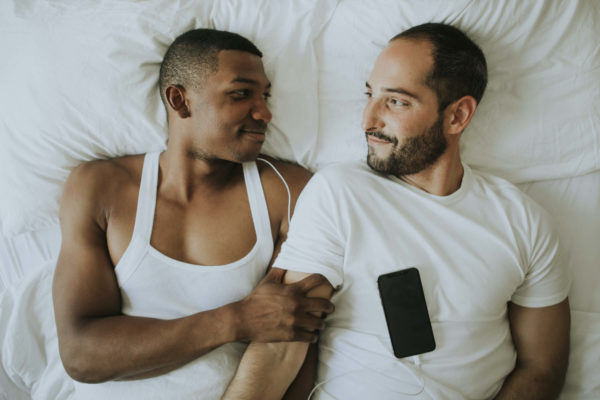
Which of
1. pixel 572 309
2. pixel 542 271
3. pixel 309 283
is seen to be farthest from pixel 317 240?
pixel 572 309

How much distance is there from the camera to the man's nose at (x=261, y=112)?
1269 mm

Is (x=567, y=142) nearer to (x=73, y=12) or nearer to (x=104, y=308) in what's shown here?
(x=104, y=308)

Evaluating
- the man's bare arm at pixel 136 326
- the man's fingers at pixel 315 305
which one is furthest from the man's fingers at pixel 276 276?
the man's fingers at pixel 315 305

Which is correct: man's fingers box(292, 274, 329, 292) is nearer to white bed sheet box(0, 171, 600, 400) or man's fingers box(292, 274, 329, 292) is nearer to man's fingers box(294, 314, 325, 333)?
man's fingers box(294, 314, 325, 333)

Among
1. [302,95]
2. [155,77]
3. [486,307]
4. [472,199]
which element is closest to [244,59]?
[302,95]

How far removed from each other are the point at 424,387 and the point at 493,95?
3.20 feet

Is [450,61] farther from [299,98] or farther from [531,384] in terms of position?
[531,384]

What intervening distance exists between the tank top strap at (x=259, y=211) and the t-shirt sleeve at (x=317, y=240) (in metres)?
0.13

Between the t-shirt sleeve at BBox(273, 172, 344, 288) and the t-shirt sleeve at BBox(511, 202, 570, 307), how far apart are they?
1.92 feet

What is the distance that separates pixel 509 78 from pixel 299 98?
719 millimetres

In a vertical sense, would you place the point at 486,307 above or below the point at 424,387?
above

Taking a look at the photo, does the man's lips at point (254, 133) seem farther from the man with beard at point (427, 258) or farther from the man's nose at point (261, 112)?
the man with beard at point (427, 258)

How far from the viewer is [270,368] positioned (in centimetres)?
109

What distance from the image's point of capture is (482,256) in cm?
116
